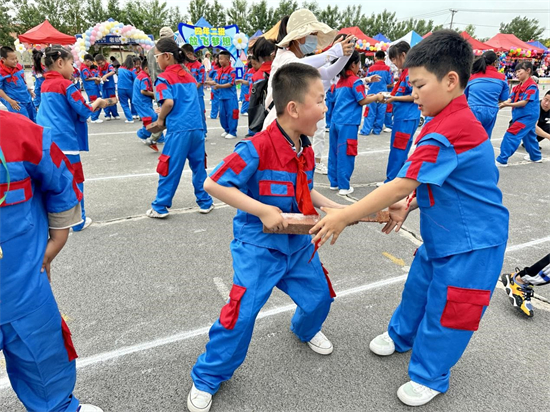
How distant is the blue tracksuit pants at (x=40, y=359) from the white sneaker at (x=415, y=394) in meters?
1.65

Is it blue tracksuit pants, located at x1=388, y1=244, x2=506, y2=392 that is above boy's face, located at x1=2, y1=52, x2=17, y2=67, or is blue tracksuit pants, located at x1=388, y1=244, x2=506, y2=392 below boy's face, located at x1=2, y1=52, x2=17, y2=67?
below

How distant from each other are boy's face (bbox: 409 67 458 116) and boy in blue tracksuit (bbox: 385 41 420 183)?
12.1ft

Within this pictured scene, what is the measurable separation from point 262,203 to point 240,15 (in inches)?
1799

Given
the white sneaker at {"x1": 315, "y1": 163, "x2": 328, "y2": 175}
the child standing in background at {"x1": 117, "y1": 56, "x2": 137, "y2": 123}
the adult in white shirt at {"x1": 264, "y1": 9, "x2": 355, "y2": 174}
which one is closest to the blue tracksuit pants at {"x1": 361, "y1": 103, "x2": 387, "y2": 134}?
the white sneaker at {"x1": 315, "y1": 163, "x2": 328, "y2": 175}

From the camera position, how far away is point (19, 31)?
33.7 meters

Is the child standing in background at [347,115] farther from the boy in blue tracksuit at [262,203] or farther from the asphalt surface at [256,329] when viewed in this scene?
the boy in blue tracksuit at [262,203]

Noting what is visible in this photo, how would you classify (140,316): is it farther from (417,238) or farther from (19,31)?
(19,31)

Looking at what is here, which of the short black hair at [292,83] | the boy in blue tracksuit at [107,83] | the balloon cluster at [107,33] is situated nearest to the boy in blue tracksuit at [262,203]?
the short black hair at [292,83]

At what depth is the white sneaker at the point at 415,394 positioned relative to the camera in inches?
75.9

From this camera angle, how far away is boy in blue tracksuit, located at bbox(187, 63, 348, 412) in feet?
5.60

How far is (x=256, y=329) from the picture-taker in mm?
2541

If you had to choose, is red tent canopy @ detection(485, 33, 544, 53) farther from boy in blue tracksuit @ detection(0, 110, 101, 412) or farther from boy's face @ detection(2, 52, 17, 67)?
boy in blue tracksuit @ detection(0, 110, 101, 412)

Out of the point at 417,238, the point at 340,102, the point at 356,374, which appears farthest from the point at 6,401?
the point at 340,102

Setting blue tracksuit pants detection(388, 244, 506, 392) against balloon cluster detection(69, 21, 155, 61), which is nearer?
blue tracksuit pants detection(388, 244, 506, 392)
